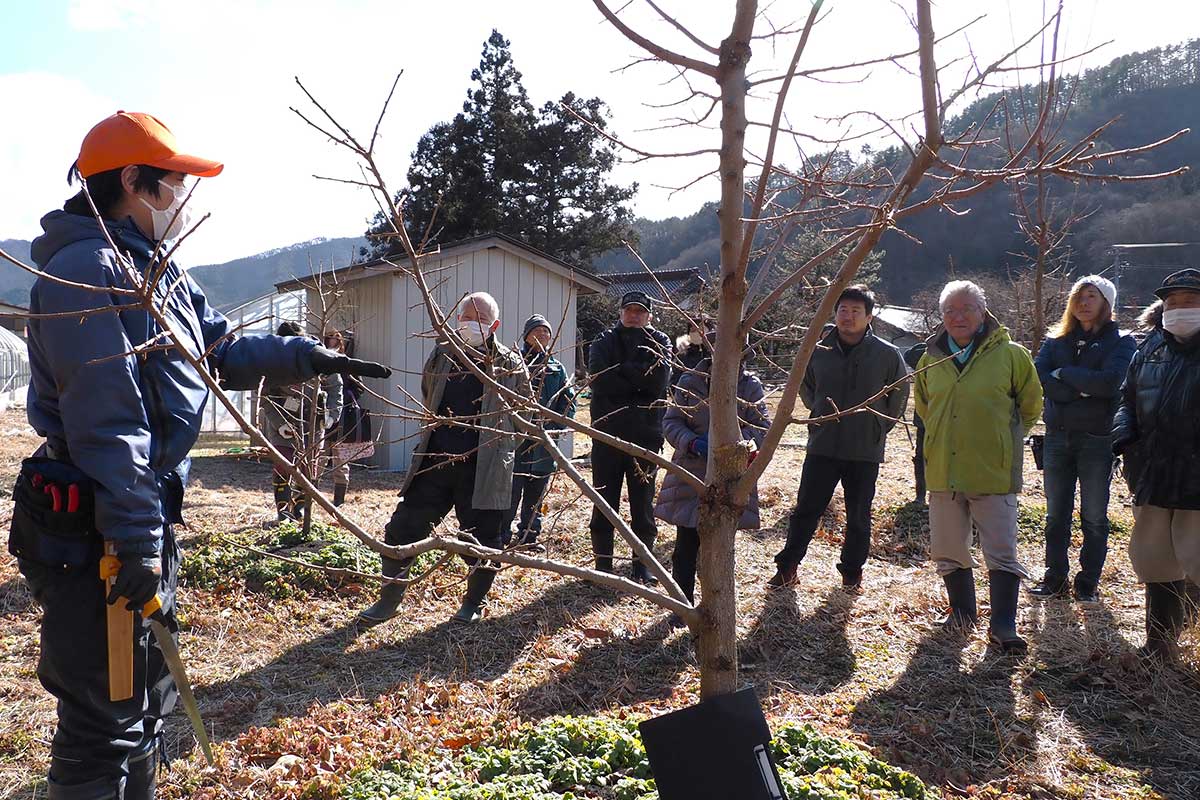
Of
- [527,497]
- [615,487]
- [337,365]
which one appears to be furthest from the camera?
[527,497]

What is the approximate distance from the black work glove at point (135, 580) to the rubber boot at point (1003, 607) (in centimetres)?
385

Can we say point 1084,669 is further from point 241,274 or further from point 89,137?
point 241,274

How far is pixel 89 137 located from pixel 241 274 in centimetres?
9826

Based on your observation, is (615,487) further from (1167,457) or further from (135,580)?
(135,580)

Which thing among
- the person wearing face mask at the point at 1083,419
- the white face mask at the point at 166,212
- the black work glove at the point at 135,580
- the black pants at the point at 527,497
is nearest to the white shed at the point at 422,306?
the black pants at the point at 527,497

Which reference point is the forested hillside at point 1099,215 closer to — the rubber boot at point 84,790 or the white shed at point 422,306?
the white shed at point 422,306

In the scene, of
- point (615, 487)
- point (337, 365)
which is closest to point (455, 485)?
point (615, 487)

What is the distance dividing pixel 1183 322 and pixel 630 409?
3.05 meters

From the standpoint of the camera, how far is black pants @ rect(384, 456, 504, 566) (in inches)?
182

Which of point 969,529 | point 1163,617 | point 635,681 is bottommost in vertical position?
point 635,681

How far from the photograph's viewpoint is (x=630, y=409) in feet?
18.2

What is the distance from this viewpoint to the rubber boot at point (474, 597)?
192 inches

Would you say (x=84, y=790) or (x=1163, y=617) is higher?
(x=84, y=790)

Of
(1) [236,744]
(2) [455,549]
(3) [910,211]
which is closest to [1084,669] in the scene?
(3) [910,211]
